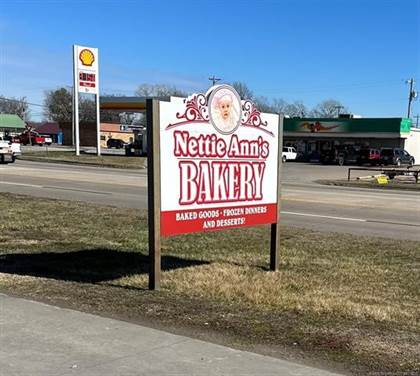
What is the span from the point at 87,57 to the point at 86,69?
0.99m

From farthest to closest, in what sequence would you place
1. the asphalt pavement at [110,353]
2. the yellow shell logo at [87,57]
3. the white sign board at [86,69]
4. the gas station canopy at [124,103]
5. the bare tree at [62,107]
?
the bare tree at [62,107], the gas station canopy at [124,103], the yellow shell logo at [87,57], the white sign board at [86,69], the asphalt pavement at [110,353]

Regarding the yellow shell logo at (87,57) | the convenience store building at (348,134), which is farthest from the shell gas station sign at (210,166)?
the convenience store building at (348,134)

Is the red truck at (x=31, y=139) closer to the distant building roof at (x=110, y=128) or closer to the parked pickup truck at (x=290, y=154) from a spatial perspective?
the distant building roof at (x=110, y=128)

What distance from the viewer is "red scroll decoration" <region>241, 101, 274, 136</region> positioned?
7.11 m

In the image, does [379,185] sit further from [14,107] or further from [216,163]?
[14,107]

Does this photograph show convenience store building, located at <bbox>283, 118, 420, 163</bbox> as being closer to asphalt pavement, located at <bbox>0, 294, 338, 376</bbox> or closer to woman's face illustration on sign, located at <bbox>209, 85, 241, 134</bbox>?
woman's face illustration on sign, located at <bbox>209, 85, 241, 134</bbox>

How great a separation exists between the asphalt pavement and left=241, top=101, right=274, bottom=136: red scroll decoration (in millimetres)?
3111

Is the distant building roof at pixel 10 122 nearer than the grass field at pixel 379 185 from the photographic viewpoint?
No

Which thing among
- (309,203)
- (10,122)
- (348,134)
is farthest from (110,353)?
(10,122)

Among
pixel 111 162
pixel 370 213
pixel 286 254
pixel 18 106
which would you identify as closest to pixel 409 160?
pixel 111 162

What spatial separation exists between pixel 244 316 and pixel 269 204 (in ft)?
8.30

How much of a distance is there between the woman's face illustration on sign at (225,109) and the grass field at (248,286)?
1.76m

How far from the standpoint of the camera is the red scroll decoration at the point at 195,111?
21.1 ft

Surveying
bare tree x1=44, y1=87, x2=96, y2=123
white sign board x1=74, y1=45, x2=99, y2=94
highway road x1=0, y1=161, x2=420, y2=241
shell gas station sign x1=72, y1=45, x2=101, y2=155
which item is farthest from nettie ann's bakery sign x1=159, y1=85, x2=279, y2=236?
bare tree x1=44, y1=87, x2=96, y2=123
